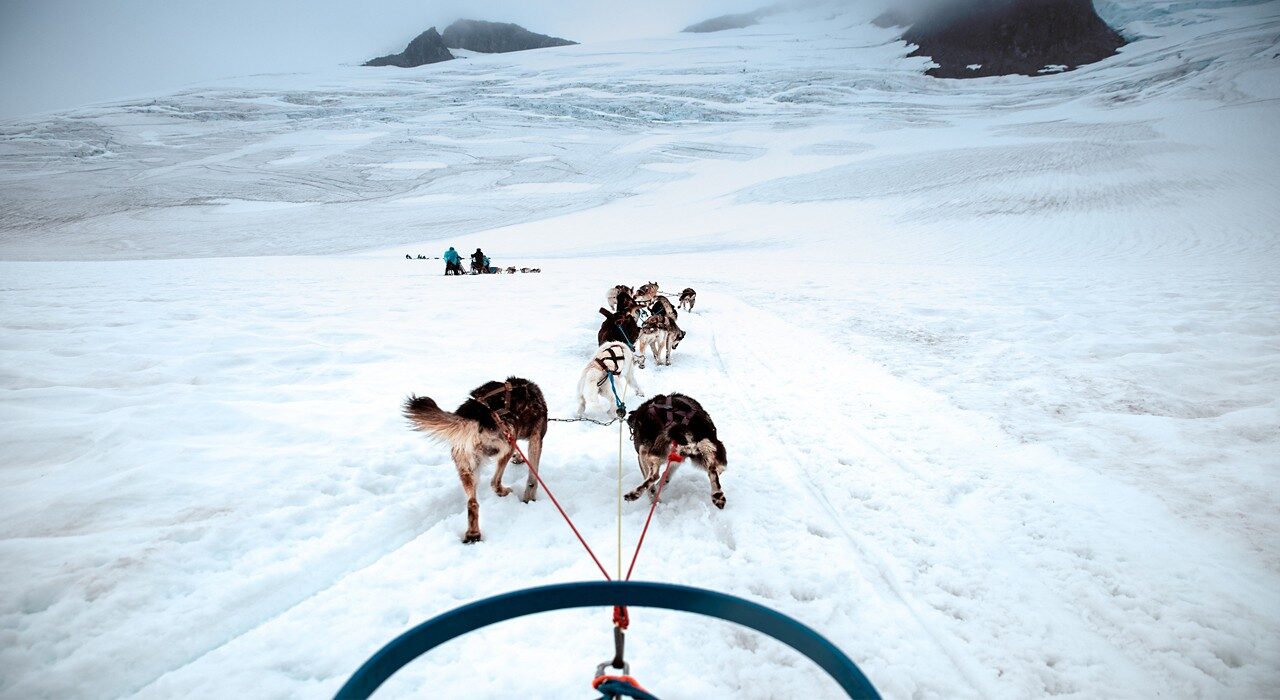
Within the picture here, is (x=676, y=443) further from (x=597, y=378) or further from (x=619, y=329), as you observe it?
(x=619, y=329)

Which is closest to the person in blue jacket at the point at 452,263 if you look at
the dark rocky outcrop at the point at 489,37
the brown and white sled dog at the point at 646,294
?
the brown and white sled dog at the point at 646,294

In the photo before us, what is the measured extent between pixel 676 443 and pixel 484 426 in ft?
3.81

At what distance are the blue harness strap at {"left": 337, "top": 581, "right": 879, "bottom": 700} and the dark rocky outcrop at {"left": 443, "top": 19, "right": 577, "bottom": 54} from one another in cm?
11177

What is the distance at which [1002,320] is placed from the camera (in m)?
7.70

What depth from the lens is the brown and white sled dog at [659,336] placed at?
6582mm

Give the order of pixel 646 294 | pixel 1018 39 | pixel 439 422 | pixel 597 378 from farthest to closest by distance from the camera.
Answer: pixel 1018 39 → pixel 646 294 → pixel 597 378 → pixel 439 422

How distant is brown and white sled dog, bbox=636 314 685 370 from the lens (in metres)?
6.58

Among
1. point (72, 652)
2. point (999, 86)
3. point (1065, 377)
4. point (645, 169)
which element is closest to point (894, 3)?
point (999, 86)

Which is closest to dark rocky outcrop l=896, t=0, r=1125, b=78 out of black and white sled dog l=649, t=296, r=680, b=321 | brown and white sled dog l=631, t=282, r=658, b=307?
brown and white sled dog l=631, t=282, r=658, b=307

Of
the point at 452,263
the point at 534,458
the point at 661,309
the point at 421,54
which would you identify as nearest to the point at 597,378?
the point at 534,458

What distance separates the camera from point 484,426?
9.29ft

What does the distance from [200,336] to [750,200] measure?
27.2 m

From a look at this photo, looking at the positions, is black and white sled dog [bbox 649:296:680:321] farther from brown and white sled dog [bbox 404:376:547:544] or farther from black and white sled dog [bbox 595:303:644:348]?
brown and white sled dog [bbox 404:376:547:544]

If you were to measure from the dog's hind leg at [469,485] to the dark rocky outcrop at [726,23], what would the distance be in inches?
5352
